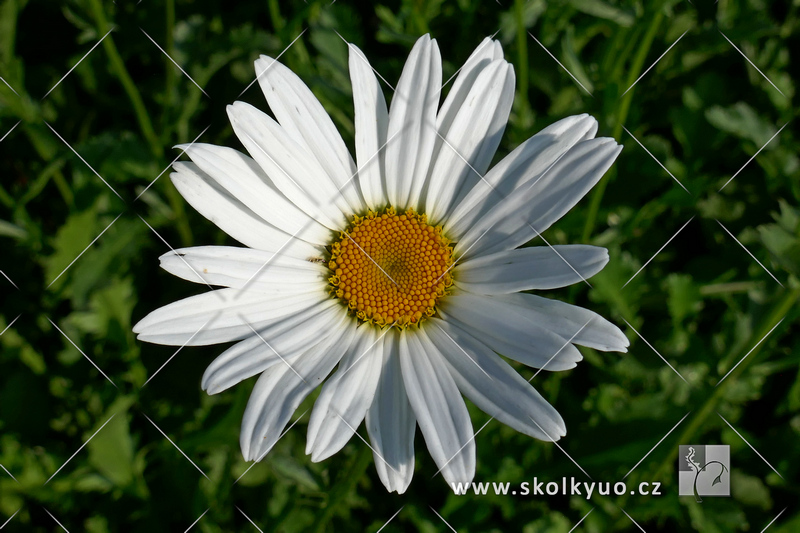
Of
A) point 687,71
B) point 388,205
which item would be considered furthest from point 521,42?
point 687,71

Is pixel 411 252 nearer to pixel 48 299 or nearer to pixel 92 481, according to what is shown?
pixel 92 481

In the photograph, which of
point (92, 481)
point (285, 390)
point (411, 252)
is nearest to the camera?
point (285, 390)

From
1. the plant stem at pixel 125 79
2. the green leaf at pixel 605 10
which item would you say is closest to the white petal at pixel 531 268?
the green leaf at pixel 605 10

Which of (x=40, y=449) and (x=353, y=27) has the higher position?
(x=353, y=27)

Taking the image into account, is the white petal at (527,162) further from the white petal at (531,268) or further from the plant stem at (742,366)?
the plant stem at (742,366)

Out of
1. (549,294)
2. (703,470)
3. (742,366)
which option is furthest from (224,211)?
(703,470)

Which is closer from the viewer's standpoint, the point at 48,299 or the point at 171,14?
the point at 171,14

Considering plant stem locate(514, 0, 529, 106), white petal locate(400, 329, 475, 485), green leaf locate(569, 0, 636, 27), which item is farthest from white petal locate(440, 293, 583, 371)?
green leaf locate(569, 0, 636, 27)
